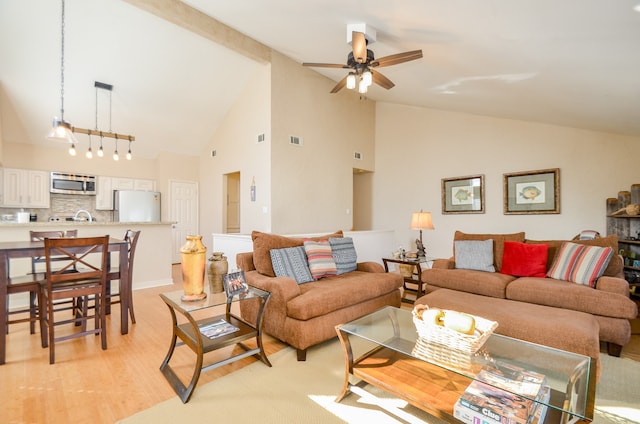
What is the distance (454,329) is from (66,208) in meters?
7.35

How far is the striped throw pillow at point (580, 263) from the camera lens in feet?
9.07

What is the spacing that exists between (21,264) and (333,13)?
15.4 ft

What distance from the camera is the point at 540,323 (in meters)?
2.04

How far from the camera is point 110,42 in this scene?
4.34 metres

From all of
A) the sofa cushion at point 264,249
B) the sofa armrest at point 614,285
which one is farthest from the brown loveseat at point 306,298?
the sofa armrest at point 614,285

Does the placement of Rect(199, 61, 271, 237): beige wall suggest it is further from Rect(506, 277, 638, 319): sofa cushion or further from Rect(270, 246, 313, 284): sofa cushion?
Rect(506, 277, 638, 319): sofa cushion

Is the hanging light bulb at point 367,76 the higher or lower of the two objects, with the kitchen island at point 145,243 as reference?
higher

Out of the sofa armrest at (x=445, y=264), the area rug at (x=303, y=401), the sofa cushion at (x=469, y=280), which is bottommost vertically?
the area rug at (x=303, y=401)

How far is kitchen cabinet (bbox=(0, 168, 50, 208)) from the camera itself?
210 inches

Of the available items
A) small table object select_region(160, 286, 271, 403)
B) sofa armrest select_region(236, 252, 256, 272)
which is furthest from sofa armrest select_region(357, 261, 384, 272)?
small table object select_region(160, 286, 271, 403)

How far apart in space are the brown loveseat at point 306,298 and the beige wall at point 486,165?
9.90 feet

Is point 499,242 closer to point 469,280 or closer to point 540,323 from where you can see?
point 469,280

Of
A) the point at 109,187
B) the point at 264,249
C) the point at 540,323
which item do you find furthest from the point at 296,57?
the point at 540,323

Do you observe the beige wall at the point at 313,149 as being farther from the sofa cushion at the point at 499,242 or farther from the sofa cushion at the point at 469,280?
the sofa cushion at the point at 499,242
